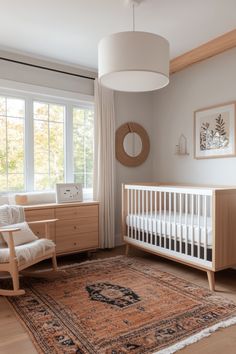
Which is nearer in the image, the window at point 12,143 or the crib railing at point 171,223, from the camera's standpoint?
the crib railing at point 171,223

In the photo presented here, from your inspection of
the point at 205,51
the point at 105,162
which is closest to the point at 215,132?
the point at 205,51

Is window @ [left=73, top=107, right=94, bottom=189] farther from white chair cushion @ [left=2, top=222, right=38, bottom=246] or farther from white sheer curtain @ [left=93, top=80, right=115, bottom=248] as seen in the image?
white chair cushion @ [left=2, top=222, right=38, bottom=246]

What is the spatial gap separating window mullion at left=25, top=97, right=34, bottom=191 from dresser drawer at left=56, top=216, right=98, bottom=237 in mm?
650

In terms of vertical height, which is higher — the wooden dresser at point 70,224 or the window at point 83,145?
the window at point 83,145

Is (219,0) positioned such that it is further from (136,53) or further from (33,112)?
(33,112)

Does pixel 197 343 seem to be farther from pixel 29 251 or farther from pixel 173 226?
pixel 29 251

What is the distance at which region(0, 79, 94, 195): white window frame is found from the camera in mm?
3504

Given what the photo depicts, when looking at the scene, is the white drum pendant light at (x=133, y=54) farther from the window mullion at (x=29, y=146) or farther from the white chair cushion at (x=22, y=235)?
the window mullion at (x=29, y=146)

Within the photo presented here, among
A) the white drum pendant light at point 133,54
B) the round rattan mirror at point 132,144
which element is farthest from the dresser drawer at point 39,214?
the white drum pendant light at point 133,54

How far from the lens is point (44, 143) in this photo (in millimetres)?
3797

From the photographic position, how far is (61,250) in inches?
135

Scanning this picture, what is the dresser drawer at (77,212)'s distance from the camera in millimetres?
3447

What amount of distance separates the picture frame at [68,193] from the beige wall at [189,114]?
1.36 m

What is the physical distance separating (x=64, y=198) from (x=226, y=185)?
1945 mm
